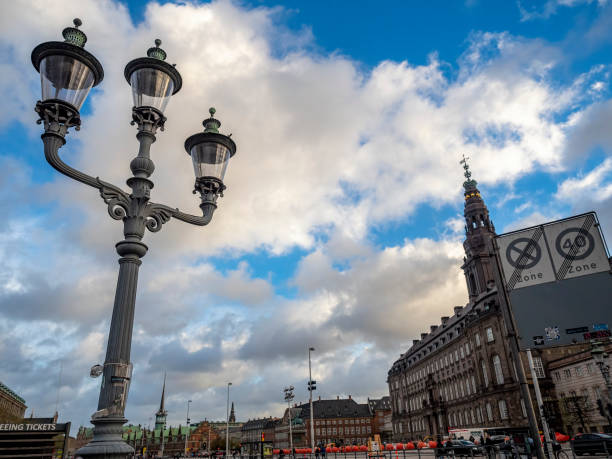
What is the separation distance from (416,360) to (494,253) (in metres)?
96.2

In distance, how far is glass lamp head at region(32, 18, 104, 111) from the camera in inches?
253

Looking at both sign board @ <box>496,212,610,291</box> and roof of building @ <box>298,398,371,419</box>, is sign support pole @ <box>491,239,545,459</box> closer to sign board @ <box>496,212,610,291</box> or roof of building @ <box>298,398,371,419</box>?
sign board @ <box>496,212,610,291</box>

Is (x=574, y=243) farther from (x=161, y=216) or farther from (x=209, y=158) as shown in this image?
(x=161, y=216)

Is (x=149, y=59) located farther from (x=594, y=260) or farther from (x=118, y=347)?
(x=594, y=260)

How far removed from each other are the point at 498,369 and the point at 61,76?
2519 inches

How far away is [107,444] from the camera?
5508 millimetres

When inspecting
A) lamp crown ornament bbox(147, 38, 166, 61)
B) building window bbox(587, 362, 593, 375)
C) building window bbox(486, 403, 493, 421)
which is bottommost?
building window bbox(486, 403, 493, 421)

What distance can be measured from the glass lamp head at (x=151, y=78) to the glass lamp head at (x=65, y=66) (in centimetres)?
66

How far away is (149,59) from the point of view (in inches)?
281

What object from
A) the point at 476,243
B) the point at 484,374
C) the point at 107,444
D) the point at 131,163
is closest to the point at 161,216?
the point at 131,163

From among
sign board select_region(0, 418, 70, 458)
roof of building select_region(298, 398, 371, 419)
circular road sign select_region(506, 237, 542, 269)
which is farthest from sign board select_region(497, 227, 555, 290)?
roof of building select_region(298, 398, 371, 419)

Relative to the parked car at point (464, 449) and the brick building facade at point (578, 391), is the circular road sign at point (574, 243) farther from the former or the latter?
the brick building facade at point (578, 391)

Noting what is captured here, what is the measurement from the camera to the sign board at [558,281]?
29.6ft

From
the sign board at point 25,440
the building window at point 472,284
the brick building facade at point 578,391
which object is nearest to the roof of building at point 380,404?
the building window at point 472,284
